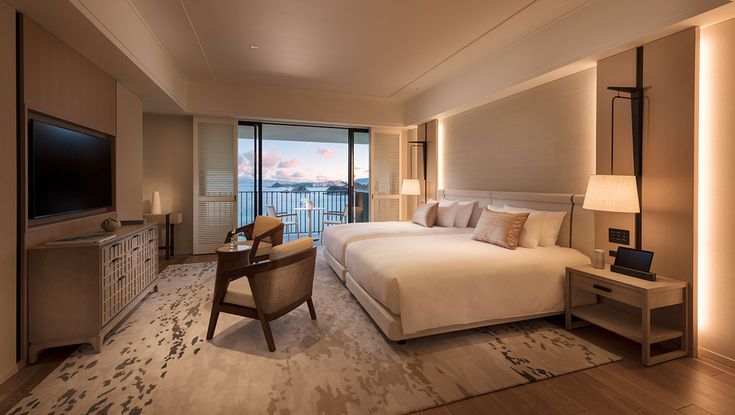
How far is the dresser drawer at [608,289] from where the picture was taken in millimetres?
2312

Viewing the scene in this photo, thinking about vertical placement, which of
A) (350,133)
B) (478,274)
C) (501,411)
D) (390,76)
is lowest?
(501,411)

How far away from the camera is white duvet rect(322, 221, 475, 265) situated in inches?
157

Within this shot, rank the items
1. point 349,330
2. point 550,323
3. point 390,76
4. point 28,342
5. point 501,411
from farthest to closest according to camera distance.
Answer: point 390,76 < point 550,323 < point 349,330 < point 28,342 < point 501,411

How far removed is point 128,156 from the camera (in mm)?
4020

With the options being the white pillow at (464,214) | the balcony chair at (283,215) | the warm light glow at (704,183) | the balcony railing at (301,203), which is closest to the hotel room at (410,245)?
the warm light glow at (704,183)

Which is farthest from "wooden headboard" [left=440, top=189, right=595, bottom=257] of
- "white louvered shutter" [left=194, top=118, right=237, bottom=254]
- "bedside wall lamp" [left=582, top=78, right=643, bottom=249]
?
"white louvered shutter" [left=194, top=118, right=237, bottom=254]

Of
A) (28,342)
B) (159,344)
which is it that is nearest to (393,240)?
(159,344)

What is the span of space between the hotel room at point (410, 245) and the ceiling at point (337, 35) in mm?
34

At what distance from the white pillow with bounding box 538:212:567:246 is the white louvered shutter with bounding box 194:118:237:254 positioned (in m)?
4.83

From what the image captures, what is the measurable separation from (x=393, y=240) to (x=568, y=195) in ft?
6.19

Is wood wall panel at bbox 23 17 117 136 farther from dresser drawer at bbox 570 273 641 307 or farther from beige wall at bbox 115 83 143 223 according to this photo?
dresser drawer at bbox 570 273 641 307

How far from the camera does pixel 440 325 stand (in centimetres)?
250

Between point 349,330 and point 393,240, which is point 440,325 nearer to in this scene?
point 349,330

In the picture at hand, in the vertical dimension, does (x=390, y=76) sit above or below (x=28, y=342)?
above
